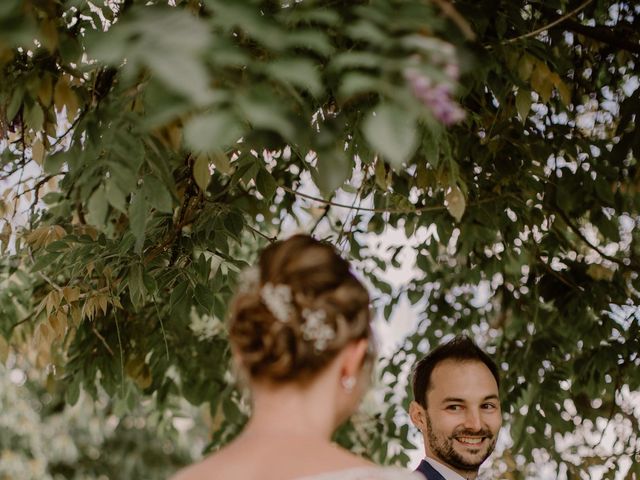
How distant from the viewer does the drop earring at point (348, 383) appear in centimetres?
170

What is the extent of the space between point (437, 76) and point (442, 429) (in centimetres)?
192

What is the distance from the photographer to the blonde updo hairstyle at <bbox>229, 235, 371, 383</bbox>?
64.7 inches

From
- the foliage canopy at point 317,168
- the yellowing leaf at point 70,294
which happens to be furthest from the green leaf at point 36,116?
the yellowing leaf at point 70,294

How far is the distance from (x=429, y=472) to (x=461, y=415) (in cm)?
25

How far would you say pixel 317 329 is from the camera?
1.63m

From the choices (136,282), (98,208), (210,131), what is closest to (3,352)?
(136,282)

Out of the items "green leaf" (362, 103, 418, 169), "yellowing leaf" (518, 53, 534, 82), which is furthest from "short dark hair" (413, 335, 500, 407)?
"green leaf" (362, 103, 418, 169)

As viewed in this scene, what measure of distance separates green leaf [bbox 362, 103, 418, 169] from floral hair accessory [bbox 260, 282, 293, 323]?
16.8 inches

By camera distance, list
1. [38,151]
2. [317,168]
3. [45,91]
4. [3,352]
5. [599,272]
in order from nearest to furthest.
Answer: [317,168] → [45,91] → [38,151] → [3,352] → [599,272]

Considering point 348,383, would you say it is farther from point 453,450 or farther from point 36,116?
point 453,450

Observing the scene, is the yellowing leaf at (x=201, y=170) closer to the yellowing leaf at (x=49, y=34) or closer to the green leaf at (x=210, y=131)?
the yellowing leaf at (x=49, y=34)

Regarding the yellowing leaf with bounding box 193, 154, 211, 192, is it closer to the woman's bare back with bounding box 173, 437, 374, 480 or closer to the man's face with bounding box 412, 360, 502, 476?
the woman's bare back with bounding box 173, 437, 374, 480

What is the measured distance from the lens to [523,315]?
485 centimetres

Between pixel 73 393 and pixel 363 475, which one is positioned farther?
pixel 73 393
